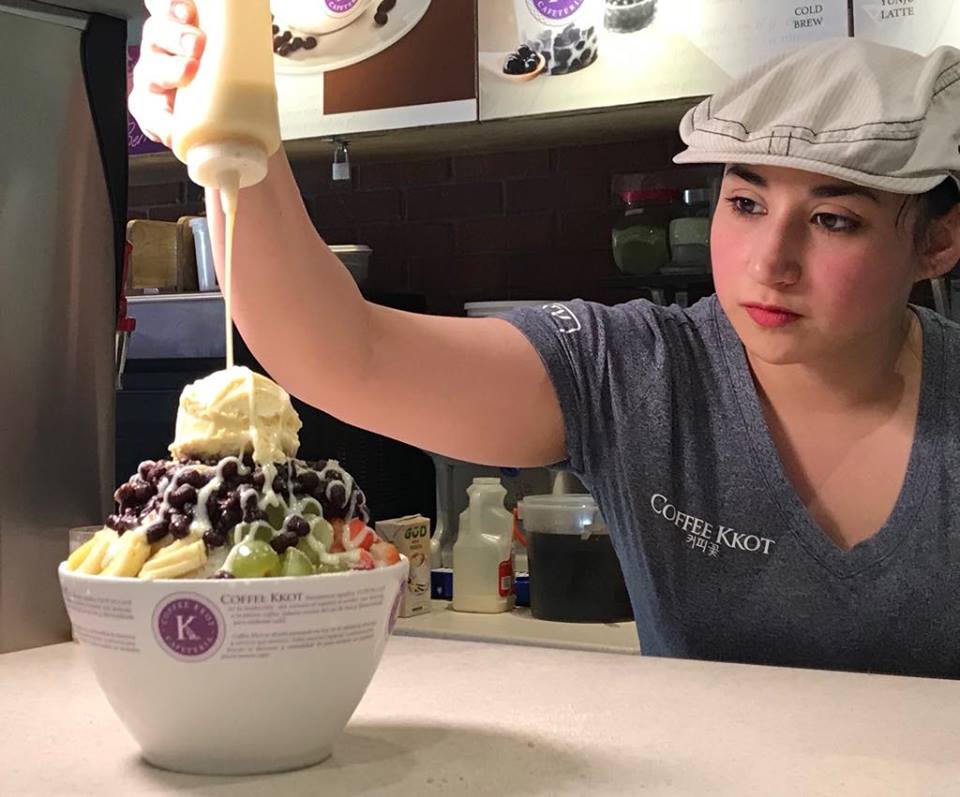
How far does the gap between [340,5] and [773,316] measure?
1.53 meters

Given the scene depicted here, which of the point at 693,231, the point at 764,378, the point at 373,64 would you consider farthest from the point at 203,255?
the point at 764,378

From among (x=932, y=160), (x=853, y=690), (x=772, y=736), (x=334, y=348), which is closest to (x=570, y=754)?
(x=772, y=736)

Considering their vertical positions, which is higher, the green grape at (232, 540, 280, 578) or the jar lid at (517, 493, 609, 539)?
the green grape at (232, 540, 280, 578)

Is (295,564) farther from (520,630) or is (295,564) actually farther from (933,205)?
(520,630)

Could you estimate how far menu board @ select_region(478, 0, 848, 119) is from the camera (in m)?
1.98

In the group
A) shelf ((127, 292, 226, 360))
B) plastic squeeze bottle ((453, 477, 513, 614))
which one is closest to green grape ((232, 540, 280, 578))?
plastic squeeze bottle ((453, 477, 513, 614))

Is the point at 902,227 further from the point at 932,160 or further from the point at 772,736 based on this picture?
the point at 772,736

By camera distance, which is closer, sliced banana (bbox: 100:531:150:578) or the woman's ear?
sliced banana (bbox: 100:531:150:578)

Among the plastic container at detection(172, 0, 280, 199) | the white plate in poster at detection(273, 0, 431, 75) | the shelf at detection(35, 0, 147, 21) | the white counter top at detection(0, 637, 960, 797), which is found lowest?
the white counter top at detection(0, 637, 960, 797)

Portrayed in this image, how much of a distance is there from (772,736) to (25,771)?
403mm

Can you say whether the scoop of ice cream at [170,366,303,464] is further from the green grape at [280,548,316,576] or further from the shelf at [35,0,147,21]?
the shelf at [35,0,147,21]

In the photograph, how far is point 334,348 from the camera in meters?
1.03

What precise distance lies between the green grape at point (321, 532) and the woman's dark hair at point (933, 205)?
0.70 meters

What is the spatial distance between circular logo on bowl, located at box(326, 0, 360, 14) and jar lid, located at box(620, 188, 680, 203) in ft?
2.09
